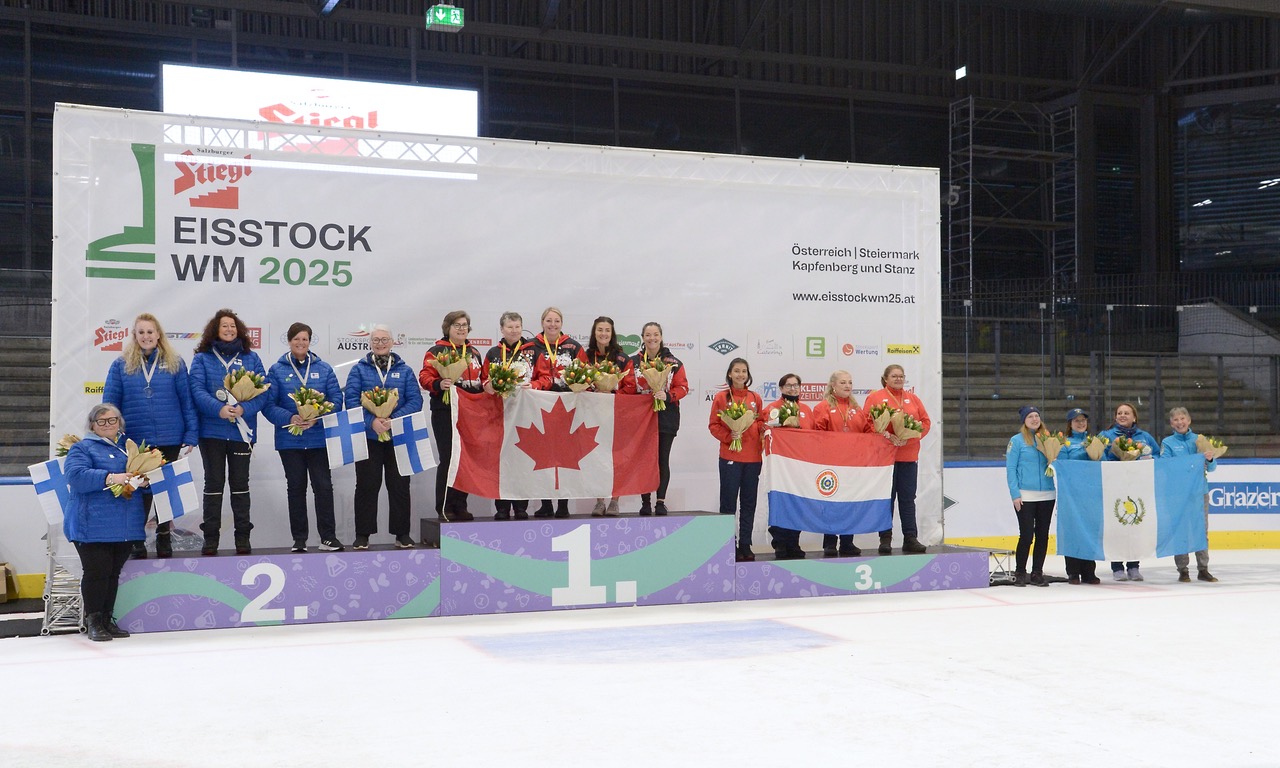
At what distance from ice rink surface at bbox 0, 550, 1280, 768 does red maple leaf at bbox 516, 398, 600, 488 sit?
123 centimetres

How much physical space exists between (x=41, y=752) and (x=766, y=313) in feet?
23.5

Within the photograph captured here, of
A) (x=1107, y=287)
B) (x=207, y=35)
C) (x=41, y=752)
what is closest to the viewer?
(x=41, y=752)

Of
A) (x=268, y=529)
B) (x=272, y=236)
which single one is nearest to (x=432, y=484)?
(x=268, y=529)

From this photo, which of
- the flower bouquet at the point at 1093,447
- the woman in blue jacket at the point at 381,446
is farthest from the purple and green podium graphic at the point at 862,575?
the woman in blue jacket at the point at 381,446

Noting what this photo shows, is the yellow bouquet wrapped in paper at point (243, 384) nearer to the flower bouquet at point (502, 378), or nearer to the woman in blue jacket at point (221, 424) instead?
the woman in blue jacket at point (221, 424)

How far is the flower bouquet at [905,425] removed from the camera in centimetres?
984

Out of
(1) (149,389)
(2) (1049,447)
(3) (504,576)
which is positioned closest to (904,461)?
(2) (1049,447)

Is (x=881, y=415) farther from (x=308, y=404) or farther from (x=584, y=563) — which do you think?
(x=308, y=404)

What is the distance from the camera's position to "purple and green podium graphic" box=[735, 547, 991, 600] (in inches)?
379

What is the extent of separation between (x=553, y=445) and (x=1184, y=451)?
244 inches

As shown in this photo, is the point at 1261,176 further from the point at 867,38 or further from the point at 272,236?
the point at 272,236

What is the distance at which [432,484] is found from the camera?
9.66m

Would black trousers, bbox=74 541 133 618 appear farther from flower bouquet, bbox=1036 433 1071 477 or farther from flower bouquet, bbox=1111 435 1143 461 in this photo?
flower bouquet, bbox=1111 435 1143 461

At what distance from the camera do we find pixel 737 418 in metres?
9.46
